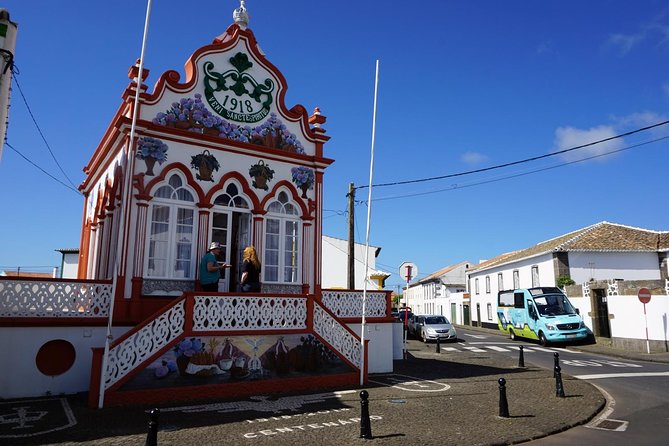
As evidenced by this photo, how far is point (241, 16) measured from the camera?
13.7 metres

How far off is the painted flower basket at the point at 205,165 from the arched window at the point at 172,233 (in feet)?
1.54

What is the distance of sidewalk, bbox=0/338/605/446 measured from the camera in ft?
23.6

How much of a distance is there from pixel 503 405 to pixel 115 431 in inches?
251

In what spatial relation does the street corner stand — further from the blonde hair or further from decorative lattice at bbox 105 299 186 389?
the blonde hair

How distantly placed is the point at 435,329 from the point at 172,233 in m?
18.5

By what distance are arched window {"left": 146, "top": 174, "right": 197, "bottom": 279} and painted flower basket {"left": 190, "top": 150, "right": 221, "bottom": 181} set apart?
470 mm

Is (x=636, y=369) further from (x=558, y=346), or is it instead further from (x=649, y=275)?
(x=649, y=275)

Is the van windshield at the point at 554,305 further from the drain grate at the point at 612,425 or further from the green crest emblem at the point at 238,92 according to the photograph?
the green crest emblem at the point at 238,92

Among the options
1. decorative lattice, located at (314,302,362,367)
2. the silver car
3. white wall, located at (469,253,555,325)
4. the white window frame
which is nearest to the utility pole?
the silver car

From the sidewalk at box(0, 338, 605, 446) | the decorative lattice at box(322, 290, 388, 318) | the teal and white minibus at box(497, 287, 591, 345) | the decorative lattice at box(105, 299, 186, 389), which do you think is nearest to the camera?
the sidewalk at box(0, 338, 605, 446)

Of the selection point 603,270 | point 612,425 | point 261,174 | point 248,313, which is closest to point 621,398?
point 612,425

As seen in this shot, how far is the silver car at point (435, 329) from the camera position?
88.0 feet

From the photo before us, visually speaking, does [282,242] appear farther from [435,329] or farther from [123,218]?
[435,329]

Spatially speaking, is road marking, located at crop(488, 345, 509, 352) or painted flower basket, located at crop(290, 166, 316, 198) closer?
painted flower basket, located at crop(290, 166, 316, 198)
